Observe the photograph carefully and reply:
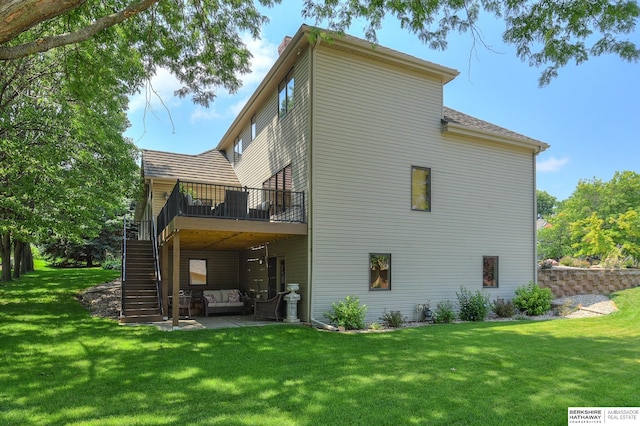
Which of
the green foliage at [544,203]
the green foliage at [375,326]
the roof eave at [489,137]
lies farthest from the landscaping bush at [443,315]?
the green foliage at [544,203]

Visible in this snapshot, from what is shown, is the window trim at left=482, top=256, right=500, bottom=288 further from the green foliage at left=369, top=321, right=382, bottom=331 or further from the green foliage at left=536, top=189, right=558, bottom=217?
the green foliage at left=536, top=189, right=558, bottom=217

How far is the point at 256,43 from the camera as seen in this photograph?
10359 mm

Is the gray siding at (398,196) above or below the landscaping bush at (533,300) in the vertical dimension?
above

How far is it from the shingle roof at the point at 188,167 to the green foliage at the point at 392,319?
30.4 feet

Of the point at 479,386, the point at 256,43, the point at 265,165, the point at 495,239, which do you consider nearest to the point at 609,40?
the point at 479,386

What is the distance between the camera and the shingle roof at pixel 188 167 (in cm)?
1653

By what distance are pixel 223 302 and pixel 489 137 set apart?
418 inches

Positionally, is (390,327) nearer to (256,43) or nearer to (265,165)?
(265,165)

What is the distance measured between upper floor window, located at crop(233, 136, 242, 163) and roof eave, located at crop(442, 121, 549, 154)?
353 inches

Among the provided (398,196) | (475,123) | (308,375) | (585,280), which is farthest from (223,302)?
(585,280)

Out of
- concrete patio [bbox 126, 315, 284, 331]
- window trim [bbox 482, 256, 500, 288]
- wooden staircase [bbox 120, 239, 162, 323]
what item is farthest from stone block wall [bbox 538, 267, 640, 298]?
wooden staircase [bbox 120, 239, 162, 323]

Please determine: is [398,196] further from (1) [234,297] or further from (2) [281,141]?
(1) [234,297]

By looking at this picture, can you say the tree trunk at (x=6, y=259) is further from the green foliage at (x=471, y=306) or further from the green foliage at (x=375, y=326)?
the green foliage at (x=471, y=306)

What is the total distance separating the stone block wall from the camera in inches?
623
